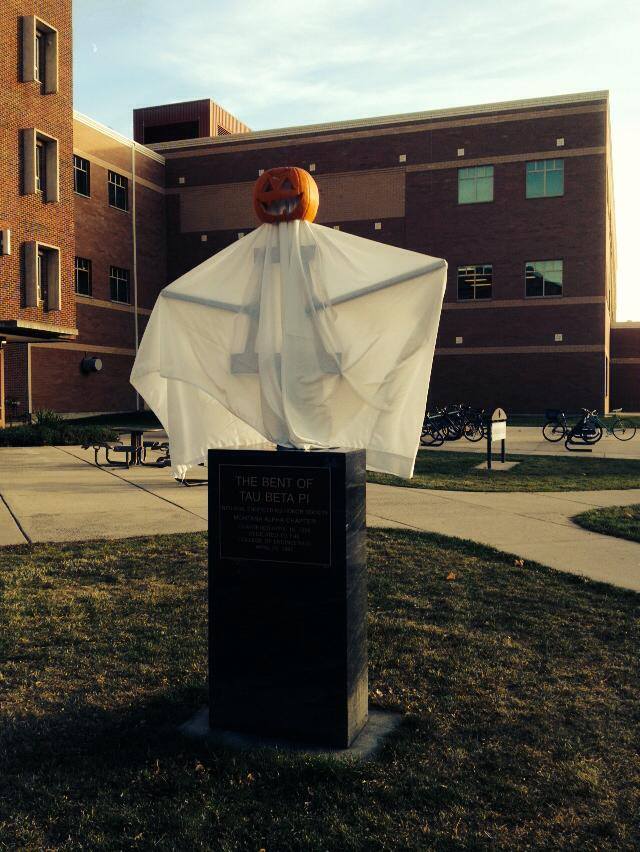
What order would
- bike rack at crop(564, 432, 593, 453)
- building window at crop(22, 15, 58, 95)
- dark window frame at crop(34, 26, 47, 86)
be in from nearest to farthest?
bike rack at crop(564, 432, 593, 453)
building window at crop(22, 15, 58, 95)
dark window frame at crop(34, 26, 47, 86)

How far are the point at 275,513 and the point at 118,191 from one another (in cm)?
3775

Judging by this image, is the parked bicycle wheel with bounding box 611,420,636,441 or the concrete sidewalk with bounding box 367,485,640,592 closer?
the concrete sidewalk with bounding box 367,485,640,592

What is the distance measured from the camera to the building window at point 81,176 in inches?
1371

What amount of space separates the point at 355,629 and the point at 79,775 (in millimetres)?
1411

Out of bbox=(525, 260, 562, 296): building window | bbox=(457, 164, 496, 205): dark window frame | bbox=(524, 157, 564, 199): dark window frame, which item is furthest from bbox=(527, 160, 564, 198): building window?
bbox=(525, 260, 562, 296): building window

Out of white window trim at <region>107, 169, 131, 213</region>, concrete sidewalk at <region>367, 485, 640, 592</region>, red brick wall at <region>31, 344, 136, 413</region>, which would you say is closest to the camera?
concrete sidewalk at <region>367, 485, 640, 592</region>

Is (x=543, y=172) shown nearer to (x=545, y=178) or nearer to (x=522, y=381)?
(x=545, y=178)

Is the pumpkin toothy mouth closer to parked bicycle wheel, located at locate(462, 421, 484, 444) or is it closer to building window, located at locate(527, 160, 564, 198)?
parked bicycle wheel, located at locate(462, 421, 484, 444)

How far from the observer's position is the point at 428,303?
365cm

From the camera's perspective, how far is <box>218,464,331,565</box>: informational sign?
11.8 feet

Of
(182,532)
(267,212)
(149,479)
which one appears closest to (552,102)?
(149,479)

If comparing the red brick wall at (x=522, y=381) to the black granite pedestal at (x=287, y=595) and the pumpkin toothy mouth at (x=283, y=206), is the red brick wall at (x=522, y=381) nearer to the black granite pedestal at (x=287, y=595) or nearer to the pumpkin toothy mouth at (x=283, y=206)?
the pumpkin toothy mouth at (x=283, y=206)

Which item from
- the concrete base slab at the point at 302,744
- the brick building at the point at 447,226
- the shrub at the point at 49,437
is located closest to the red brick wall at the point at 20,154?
the brick building at the point at 447,226

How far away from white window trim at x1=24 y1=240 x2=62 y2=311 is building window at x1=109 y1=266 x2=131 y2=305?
9.94 m
